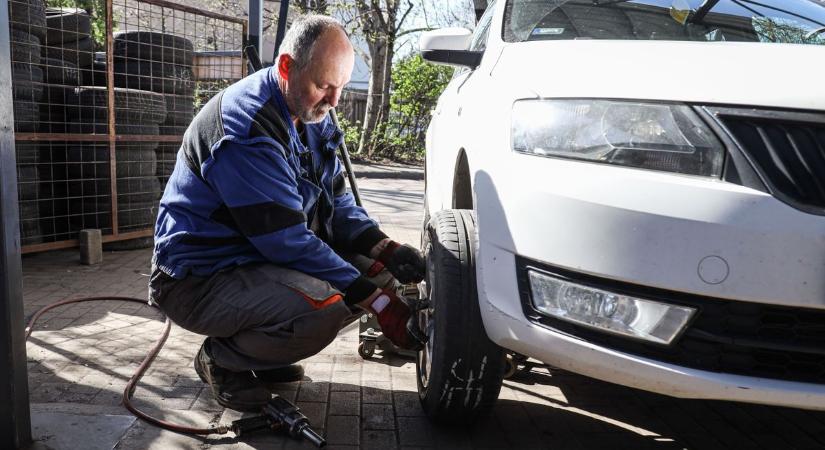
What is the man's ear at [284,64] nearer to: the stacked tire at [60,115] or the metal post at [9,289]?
the metal post at [9,289]

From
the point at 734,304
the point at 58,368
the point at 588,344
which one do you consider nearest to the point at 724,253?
the point at 734,304

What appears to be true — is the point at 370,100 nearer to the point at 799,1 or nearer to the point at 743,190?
the point at 799,1

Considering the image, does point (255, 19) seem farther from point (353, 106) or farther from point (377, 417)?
point (353, 106)

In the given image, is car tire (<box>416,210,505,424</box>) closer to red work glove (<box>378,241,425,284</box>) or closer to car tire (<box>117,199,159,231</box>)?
red work glove (<box>378,241,425,284</box>)

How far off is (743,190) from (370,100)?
14.8 m

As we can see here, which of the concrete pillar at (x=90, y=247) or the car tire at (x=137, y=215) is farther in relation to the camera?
the car tire at (x=137, y=215)

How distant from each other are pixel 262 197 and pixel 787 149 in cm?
159

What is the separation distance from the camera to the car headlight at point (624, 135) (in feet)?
5.88

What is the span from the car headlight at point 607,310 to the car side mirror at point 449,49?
134 centimetres

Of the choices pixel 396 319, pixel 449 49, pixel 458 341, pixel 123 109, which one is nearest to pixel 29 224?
pixel 123 109

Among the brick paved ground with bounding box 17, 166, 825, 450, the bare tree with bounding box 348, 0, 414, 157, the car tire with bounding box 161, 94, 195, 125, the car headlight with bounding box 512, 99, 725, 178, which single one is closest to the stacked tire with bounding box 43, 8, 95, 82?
the car tire with bounding box 161, 94, 195, 125

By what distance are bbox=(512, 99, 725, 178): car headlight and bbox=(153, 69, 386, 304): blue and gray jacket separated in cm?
86

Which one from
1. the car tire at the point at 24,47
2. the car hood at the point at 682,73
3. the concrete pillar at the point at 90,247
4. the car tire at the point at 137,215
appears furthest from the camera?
the car tire at the point at 137,215

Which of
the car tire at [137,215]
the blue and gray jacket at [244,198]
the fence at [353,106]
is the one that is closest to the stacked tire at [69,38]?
the car tire at [137,215]
